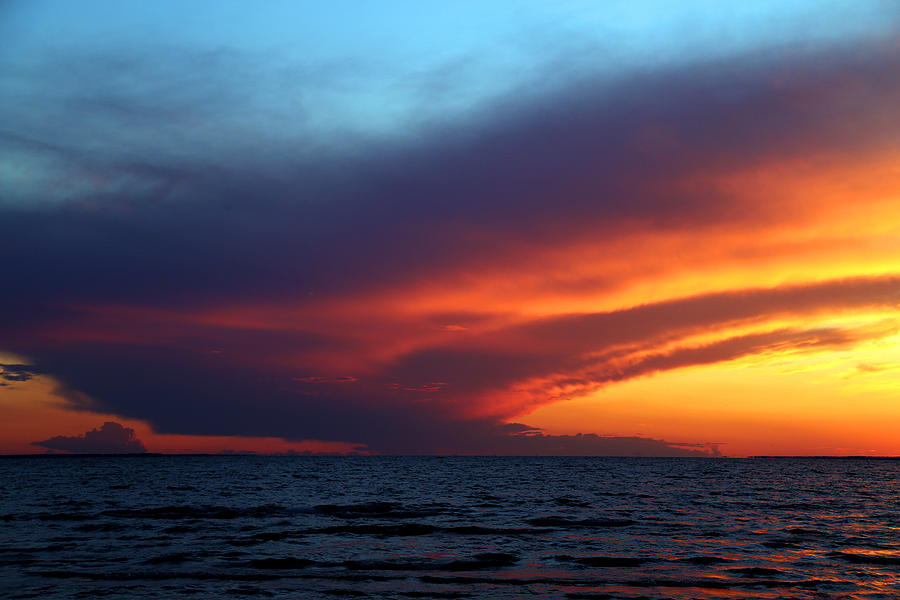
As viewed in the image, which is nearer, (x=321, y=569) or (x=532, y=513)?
(x=321, y=569)

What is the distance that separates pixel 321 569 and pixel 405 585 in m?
4.53

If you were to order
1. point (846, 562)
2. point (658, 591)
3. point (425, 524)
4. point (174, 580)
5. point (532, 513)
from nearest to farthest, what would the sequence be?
point (658, 591)
point (174, 580)
point (846, 562)
point (425, 524)
point (532, 513)

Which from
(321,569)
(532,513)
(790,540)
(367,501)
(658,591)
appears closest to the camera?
(658,591)

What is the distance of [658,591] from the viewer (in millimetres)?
20516

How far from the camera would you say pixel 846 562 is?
26.2m

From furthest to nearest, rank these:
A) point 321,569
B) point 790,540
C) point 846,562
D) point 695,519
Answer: point 695,519
point 790,540
point 846,562
point 321,569

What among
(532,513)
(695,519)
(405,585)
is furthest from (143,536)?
(695,519)

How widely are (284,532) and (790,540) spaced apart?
1089 inches

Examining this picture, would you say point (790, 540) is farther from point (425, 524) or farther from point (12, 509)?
point (12, 509)

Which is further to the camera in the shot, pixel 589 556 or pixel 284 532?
pixel 284 532

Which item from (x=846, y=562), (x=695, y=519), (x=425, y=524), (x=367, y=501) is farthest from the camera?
(x=367, y=501)

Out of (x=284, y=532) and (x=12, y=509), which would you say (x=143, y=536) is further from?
(x=12, y=509)

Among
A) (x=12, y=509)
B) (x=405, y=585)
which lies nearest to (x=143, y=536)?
(x=405, y=585)

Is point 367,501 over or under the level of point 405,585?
under
